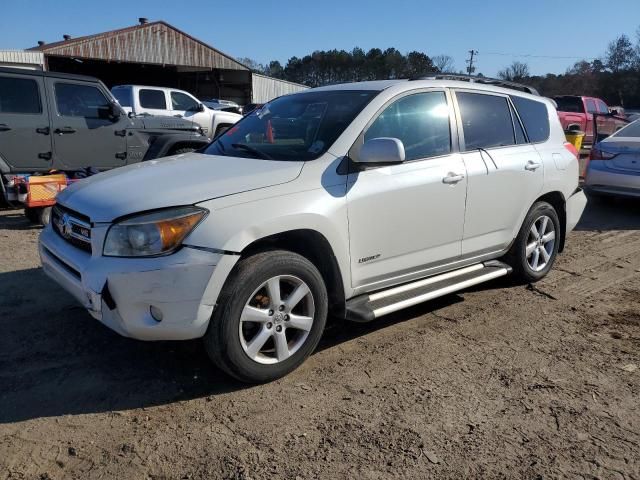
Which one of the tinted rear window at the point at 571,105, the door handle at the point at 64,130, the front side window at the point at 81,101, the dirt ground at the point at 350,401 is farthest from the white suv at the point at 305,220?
the tinted rear window at the point at 571,105

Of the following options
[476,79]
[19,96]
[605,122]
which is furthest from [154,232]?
[605,122]

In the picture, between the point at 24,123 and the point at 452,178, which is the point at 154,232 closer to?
the point at 452,178

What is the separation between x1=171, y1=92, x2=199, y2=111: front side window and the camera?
1627 centimetres

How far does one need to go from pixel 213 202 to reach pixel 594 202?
28.6 feet

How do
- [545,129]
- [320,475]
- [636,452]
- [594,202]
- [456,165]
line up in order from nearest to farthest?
[320,475]
[636,452]
[456,165]
[545,129]
[594,202]

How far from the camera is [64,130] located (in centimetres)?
782

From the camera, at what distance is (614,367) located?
3.59 meters

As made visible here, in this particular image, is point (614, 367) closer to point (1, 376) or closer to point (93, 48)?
point (1, 376)

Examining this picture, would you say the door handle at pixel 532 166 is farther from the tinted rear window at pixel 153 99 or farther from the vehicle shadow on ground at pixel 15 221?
the tinted rear window at pixel 153 99

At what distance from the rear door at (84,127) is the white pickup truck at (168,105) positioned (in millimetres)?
6533

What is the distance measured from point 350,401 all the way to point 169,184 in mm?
1655

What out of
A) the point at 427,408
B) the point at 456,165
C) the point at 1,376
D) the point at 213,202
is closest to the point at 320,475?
the point at 427,408

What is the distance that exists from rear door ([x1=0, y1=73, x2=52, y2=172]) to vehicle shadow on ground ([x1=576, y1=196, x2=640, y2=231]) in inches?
303

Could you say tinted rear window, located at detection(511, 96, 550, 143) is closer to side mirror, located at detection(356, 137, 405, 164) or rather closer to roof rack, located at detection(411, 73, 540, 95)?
roof rack, located at detection(411, 73, 540, 95)
